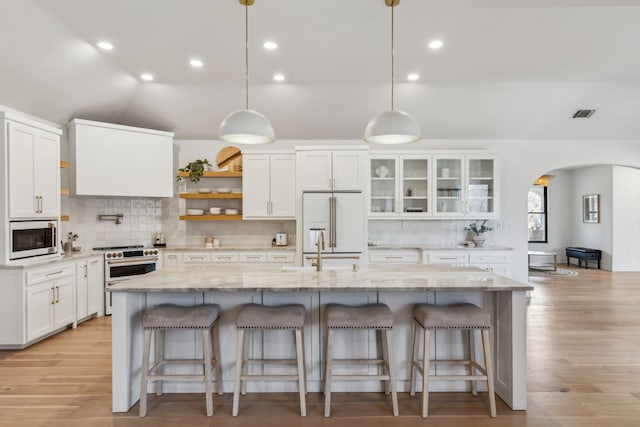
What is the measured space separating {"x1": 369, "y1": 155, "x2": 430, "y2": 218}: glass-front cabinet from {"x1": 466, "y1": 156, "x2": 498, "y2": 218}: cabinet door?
0.62 meters

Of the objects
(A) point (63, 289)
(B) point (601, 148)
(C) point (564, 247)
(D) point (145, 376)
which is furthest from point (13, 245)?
(C) point (564, 247)

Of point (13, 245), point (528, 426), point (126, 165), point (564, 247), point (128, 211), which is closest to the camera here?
point (528, 426)

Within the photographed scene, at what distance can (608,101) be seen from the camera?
17.0ft

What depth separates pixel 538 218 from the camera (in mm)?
10102

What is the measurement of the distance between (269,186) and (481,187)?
10.3 ft

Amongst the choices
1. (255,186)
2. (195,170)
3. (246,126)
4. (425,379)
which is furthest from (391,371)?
(195,170)

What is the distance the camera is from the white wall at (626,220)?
8508mm

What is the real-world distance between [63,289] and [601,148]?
7.71 metres

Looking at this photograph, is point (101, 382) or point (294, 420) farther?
point (101, 382)

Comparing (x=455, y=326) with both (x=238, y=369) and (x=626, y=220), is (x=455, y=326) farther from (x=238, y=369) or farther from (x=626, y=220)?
(x=626, y=220)

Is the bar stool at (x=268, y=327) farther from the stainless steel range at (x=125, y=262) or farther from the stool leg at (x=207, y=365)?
the stainless steel range at (x=125, y=262)

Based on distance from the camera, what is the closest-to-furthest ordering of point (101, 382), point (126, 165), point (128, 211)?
1. point (101, 382)
2. point (126, 165)
3. point (128, 211)

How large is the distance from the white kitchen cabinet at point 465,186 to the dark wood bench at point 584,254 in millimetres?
5068

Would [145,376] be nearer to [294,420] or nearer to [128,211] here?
[294,420]
